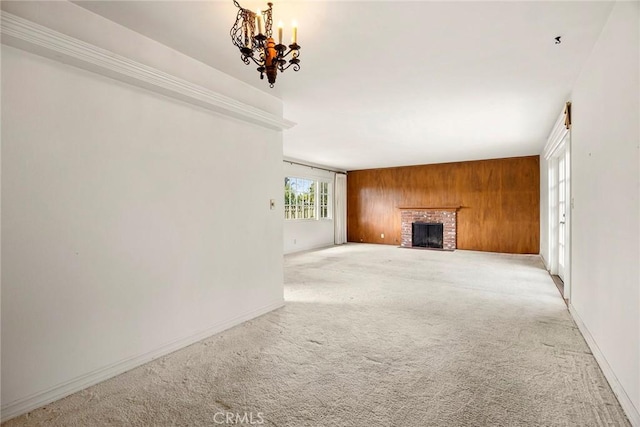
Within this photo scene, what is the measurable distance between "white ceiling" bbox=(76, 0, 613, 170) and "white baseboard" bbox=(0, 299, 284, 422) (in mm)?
2330

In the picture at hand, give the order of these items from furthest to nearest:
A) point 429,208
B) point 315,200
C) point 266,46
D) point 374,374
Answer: point 315,200 < point 429,208 < point 374,374 < point 266,46

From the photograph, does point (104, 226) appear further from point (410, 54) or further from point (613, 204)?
point (613, 204)

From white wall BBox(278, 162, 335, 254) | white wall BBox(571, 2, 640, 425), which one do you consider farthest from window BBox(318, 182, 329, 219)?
white wall BBox(571, 2, 640, 425)

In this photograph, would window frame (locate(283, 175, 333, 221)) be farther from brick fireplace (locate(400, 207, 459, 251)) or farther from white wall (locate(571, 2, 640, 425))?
white wall (locate(571, 2, 640, 425))

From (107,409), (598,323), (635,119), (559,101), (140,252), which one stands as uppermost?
(559,101)

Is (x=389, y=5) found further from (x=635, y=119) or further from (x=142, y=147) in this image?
(x=142, y=147)

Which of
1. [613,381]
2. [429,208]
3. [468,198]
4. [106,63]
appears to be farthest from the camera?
[429,208]

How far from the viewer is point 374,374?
2205mm

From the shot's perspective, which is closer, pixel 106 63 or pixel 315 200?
pixel 106 63

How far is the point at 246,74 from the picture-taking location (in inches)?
119

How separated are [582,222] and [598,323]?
2.98 feet

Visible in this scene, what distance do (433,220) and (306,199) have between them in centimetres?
350

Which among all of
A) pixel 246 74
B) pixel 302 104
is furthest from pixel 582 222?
pixel 246 74

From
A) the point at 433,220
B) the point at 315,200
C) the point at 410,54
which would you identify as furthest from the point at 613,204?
the point at 315,200
